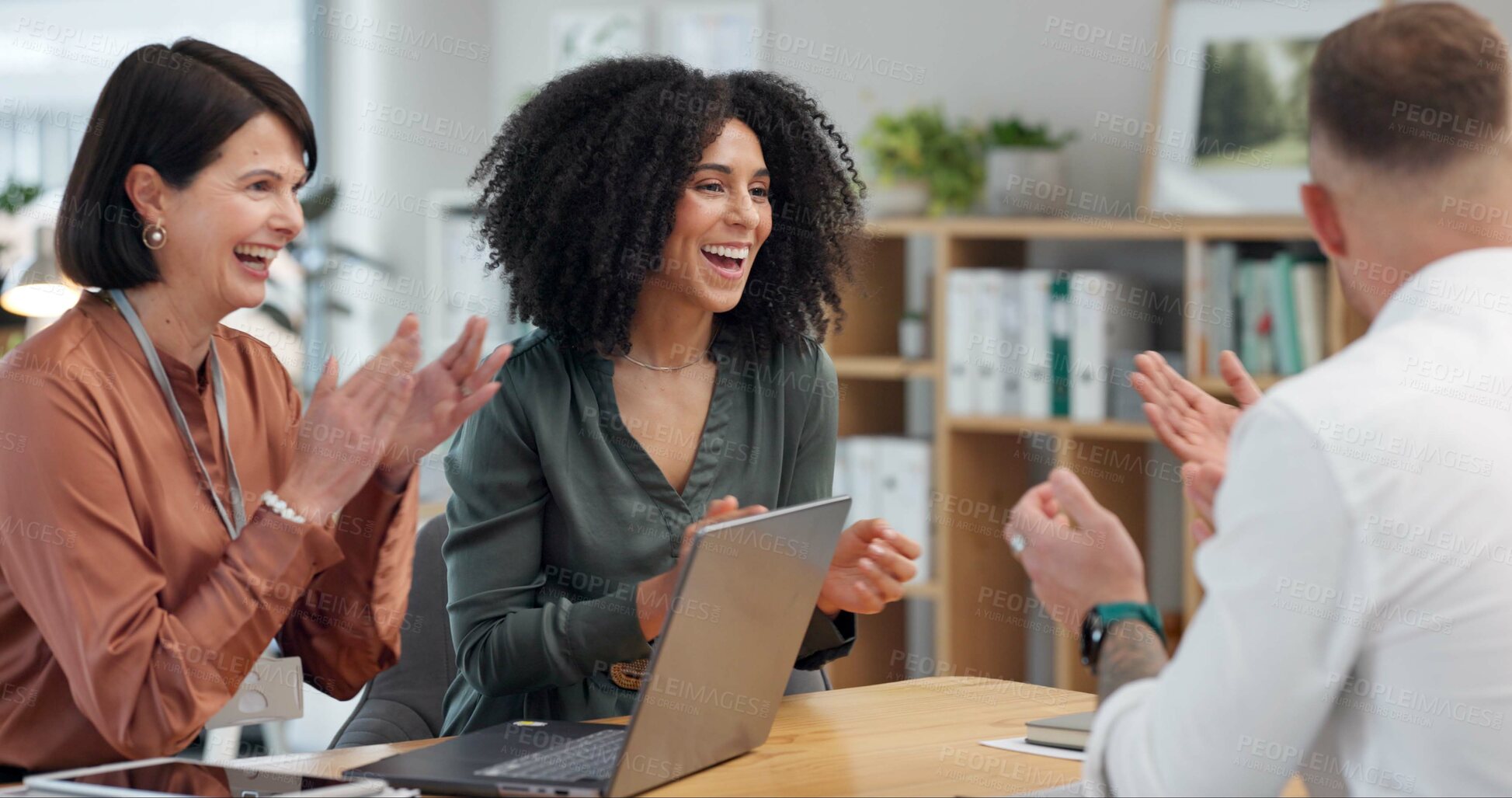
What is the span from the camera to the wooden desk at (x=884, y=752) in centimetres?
146

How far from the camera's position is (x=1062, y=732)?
5.28 feet

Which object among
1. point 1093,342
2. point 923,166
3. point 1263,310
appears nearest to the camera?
point 1263,310

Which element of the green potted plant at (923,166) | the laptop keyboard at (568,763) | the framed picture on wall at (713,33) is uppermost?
the framed picture on wall at (713,33)

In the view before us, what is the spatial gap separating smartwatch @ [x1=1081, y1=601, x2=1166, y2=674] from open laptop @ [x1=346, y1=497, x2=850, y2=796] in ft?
0.97

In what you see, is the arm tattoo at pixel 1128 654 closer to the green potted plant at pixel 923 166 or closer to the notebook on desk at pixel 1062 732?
the notebook on desk at pixel 1062 732

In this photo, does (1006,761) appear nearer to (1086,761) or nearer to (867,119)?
(1086,761)

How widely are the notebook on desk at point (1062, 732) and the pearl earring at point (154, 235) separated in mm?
1088

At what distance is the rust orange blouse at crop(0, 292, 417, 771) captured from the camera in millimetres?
1457

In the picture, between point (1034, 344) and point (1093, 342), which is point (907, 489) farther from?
point (1093, 342)

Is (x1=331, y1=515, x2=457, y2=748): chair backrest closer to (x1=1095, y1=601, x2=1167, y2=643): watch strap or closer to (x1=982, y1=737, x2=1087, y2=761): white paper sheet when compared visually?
(x1=982, y1=737, x2=1087, y2=761): white paper sheet

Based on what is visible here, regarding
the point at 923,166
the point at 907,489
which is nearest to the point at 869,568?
the point at 907,489

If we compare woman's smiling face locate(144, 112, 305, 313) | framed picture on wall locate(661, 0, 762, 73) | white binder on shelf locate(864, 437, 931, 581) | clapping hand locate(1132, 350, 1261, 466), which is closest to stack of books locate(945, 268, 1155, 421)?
white binder on shelf locate(864, 437, 931, 581)

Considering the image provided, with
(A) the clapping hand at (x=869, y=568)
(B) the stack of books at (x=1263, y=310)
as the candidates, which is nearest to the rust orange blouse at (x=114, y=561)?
(A) the clapping hand at (x=869, y=568)

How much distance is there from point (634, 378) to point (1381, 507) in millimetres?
1174
